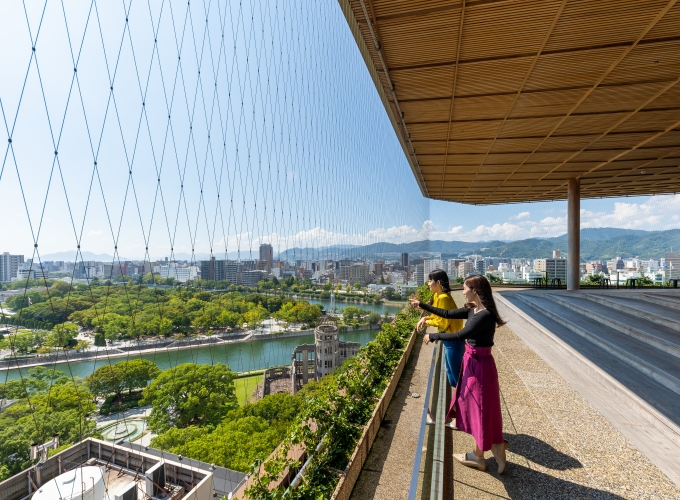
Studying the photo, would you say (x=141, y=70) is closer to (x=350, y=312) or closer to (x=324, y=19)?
(x=324, y=19)

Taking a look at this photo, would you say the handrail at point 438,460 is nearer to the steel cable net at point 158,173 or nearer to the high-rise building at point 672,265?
the steel cable net at point 158,173

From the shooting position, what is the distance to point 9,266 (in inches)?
137

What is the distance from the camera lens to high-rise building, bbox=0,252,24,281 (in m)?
3.30

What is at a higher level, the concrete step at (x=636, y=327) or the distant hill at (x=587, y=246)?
the distant hill at (x=587, y=246)

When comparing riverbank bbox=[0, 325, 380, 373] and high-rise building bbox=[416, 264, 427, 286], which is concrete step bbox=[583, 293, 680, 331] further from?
high-rise building bbox=[416, 264, 427, 286]

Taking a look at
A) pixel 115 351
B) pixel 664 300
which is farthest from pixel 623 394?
pixel 115 351

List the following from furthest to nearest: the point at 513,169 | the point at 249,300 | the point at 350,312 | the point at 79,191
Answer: the point at 350,312
the point at 513,169
the point at 249,300
the point at 79,191

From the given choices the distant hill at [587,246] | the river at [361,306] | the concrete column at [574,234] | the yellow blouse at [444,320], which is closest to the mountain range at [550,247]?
the distant hill at [587,246]

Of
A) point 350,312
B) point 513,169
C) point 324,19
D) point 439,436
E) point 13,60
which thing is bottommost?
point 350,312

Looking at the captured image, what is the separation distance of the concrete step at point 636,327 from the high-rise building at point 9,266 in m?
8.25

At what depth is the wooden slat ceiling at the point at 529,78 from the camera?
493cm

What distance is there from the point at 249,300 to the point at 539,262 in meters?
25.9

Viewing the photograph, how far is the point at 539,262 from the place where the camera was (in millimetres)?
24688

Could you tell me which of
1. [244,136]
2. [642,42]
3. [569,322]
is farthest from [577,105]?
[244,136]
